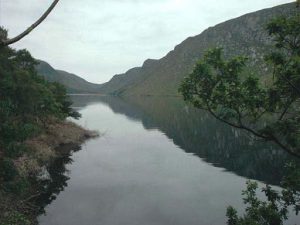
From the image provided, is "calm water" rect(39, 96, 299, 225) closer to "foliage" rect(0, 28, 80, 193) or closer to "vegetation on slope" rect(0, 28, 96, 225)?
"vegetation on slope" rect(0, 28, 96, 225)

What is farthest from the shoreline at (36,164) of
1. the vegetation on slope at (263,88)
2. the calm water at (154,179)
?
the vegetation on slope at (263,88)

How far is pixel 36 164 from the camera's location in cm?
4575

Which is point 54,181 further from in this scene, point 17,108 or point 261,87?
point 261,87

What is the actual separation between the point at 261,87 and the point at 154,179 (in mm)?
32732

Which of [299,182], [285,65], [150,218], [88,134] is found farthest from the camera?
[88,134]

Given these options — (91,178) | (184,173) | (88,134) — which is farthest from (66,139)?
(184,173)

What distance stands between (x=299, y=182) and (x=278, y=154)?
49.2m

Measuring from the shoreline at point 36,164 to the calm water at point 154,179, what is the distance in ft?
4.51

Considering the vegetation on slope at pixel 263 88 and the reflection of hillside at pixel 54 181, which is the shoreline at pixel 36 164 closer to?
the reflection of hillside at pixel 54 181

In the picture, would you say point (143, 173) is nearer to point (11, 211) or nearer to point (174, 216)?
point (174, 216)

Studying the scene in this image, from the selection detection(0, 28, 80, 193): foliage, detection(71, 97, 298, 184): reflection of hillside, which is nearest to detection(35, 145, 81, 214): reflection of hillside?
detection(0, 28, 80, 193): foliage

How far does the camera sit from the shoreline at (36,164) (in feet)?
86.4

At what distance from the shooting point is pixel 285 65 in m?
14.7

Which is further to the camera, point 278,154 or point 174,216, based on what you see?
point 278,154
